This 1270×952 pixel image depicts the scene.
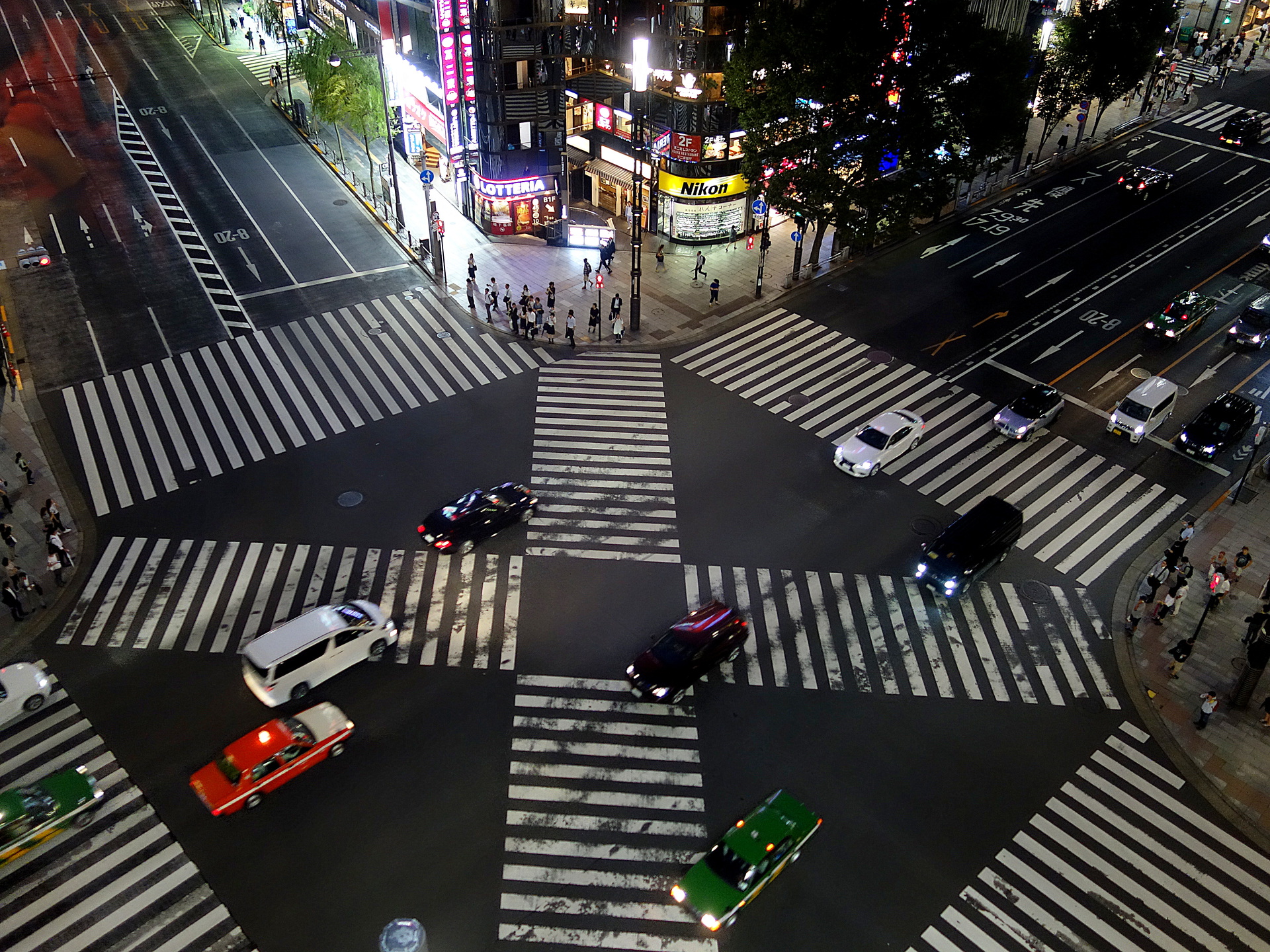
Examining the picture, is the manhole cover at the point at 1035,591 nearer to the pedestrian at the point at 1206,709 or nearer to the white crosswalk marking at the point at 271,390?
the pedestrian at the point at 1206,709

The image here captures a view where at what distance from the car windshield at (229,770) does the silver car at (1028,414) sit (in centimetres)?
3030

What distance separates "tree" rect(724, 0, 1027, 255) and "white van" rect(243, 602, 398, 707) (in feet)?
94.6

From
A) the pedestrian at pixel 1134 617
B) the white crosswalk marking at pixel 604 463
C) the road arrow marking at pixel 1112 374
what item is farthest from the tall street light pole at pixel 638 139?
the pedestrian at pixel 1134 617

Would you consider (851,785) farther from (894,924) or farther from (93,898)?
(93,898)

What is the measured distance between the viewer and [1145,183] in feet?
188

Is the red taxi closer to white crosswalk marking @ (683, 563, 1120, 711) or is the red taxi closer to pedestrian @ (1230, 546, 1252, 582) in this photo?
white crosswalk marking @ (683, 563, 1120, 711)

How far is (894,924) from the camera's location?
21.4m

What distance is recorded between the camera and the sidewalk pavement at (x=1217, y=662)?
25.0 metres

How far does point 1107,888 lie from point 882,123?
108 feet

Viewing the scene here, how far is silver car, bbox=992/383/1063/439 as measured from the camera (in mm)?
37156

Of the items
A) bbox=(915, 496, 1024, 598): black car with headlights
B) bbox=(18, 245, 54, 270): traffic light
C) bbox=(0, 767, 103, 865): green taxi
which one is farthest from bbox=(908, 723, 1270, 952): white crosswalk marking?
bbox=(18, 245, 54, 270): traffic light

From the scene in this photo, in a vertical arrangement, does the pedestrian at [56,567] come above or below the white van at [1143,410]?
below

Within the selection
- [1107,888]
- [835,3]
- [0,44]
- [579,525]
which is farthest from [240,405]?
[0,44]

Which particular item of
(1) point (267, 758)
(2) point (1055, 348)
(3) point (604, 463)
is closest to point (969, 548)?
(3) point (604, 463)
